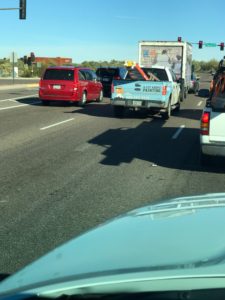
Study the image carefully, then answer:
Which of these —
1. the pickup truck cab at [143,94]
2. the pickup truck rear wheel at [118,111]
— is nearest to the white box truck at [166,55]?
the pickup truck rear wheel at [118,111]

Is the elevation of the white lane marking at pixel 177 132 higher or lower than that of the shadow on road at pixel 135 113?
lower

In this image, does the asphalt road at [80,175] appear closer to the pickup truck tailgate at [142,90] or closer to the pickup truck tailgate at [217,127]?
the pickup truck tailgate at [217,127]

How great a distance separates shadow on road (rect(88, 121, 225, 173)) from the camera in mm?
10059

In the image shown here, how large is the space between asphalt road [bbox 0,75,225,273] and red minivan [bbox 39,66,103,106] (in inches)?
253

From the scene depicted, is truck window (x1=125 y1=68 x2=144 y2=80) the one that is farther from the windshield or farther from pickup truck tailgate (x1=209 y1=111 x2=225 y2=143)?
pickup truck tailgate (x1=209 y1=111 x2=225 y2=143)

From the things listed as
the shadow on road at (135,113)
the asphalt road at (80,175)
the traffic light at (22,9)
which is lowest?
the asphalt road at (80,175)

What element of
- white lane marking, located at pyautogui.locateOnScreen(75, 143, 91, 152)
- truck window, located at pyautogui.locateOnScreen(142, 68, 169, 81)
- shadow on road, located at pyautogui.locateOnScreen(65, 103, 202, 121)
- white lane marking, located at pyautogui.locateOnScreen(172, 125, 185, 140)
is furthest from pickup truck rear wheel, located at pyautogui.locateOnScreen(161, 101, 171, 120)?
white lane marking, located at pyautogui.locateOnScreen(75, 143, 91, 152)

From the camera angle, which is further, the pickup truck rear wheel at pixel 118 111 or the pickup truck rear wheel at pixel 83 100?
the pickup truck rear wheel at pixel 83 100

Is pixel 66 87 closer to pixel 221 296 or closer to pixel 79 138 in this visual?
pixel 79 138

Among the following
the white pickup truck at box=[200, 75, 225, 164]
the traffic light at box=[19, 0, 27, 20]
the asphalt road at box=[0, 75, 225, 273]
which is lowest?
the asphalt road at box=[0, 75, 225, 273]

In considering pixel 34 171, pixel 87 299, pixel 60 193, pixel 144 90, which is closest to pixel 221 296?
pixel 87 299

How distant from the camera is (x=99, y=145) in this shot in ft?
40.6

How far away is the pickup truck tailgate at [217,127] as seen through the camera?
28.5ft

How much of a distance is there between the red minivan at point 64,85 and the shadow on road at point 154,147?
7.51 metres
